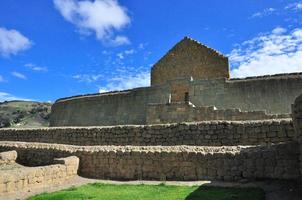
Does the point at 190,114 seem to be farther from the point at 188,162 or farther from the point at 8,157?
the point at 8,157

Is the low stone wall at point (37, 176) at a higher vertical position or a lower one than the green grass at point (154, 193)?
higher

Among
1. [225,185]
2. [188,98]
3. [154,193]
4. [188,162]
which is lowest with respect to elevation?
[154,193]

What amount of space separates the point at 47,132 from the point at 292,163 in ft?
39.5

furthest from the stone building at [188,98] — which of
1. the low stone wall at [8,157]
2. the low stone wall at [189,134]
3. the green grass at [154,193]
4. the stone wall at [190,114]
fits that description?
the green grass at [154,193]

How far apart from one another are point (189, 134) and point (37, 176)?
16.2ft

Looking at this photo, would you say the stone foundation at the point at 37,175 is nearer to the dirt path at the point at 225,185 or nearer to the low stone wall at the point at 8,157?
the dirt path at the point at 225,185

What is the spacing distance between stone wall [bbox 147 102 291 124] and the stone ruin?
41 millimetres

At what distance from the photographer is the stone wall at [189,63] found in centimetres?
2334

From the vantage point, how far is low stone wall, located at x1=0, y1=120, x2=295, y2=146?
10.5 metres

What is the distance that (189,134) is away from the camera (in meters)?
11.9

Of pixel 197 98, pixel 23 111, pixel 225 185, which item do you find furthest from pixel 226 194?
pixel 23 111

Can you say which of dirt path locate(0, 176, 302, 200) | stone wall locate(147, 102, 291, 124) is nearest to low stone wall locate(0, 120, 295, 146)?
dirt path locate(0, 176, 302, 200)

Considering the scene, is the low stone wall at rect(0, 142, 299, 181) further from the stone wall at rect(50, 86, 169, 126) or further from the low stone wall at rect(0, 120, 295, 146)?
the stone wall at rect(50, 86, 169, 126)

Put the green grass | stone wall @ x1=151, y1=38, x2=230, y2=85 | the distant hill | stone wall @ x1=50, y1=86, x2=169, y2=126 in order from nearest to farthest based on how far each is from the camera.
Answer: the green grass → stone wall @ x1=50, y1=86, x2=169, y2=126 → stone wall @ x1=151, y1=38, x2=230, y2=85 → the distant hill
